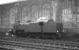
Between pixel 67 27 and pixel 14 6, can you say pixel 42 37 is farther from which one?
pixel 14 6

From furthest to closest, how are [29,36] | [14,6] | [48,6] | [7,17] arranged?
[7,17] → [14,6] → [48,6] → [29,36]

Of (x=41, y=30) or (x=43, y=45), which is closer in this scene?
(x=43, y=45)

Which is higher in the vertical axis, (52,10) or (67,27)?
(52,10)

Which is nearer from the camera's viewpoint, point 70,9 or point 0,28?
point 70,9

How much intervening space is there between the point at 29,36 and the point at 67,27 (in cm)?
416

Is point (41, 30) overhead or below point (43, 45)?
overhead

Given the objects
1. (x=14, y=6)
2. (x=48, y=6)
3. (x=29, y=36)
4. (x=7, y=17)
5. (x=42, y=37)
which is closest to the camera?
(x=42, y=37)

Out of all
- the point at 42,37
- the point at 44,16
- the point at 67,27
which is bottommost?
the point at 42,37

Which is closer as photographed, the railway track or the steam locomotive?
the railway track

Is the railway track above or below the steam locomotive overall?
below

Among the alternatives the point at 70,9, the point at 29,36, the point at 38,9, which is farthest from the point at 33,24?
the point at 70,9

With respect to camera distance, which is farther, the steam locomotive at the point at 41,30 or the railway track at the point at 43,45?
the steam locomotive at the point at 41,30

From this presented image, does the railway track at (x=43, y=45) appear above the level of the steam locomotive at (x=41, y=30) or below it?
below

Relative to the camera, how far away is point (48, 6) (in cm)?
1423
